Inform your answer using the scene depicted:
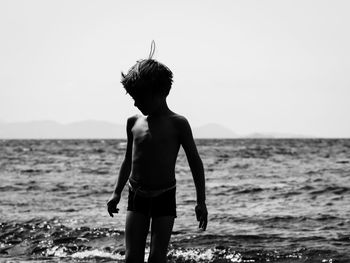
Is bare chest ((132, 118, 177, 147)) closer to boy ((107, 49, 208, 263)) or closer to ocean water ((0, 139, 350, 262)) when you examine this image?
boy ((107, 49, 208, 263))

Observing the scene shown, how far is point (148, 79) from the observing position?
4.83 meters

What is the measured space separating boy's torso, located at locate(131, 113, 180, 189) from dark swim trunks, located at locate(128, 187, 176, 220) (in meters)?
0.10

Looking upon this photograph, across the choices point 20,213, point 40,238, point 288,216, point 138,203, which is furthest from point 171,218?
point 20,213

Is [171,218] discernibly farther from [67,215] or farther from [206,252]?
[67,215]

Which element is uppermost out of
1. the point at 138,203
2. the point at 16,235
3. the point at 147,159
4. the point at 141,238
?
the point at 147,159

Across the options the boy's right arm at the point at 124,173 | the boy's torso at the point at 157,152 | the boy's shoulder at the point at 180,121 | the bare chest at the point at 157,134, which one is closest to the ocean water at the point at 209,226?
the boy's right arm at the point at 124,173

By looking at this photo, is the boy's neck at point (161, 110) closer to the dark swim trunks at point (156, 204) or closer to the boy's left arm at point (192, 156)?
the boy's left arm at point (192, 156)

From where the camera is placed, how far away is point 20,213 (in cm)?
1446

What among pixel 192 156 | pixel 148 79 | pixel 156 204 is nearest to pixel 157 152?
pixel 192 156

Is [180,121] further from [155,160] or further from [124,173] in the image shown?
[124,173]

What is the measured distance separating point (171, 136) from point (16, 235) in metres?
7.87

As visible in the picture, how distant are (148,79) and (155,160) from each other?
2.45 ft

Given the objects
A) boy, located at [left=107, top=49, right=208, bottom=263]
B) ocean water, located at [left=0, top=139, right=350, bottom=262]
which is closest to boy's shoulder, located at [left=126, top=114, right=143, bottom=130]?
boy, located at [left=107, top=49, right=208, bottom=263]

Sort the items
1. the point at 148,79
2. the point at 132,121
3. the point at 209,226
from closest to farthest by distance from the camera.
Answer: the point at 148,79 < the point at 132,121 < the point at 209,226
